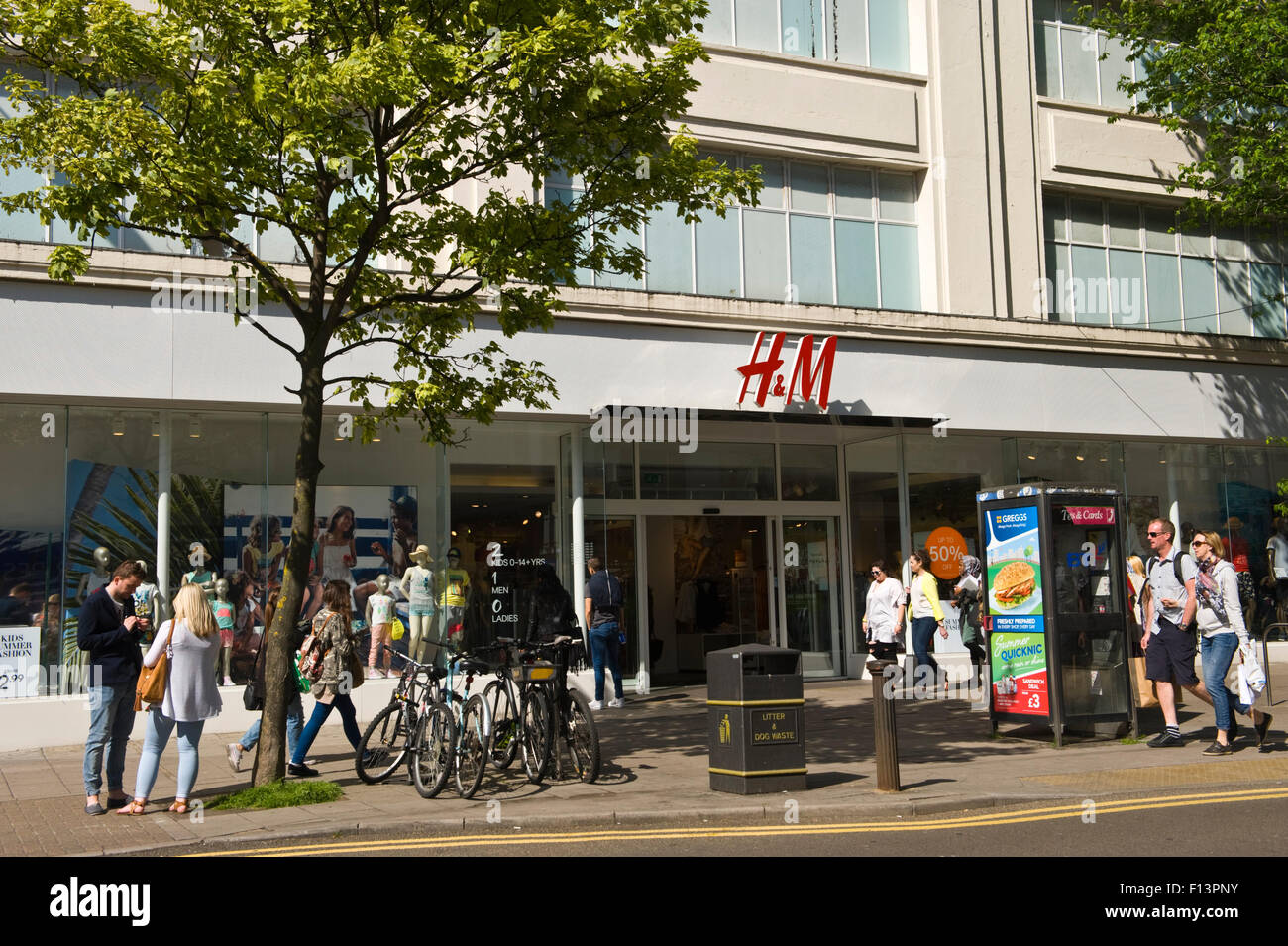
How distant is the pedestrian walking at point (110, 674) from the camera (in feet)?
29.9

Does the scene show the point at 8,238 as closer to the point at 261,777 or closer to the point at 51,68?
the point at 51,68

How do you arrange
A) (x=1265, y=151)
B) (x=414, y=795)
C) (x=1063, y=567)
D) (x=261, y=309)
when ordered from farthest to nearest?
(x=1265, y=151), (x=261, y=309), (x=1063, y=567), (x=414, y=795)

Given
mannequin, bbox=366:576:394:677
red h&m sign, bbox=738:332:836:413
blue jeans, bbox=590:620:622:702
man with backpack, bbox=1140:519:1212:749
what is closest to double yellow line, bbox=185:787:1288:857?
man with backpack, bbox=1140:519:1212:749

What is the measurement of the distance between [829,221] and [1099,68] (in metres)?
6.42

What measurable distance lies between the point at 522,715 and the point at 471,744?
1.85 ft

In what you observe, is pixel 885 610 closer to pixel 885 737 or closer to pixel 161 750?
pixel 885 737

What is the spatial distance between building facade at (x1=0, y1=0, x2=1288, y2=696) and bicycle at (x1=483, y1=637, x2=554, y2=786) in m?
5.52

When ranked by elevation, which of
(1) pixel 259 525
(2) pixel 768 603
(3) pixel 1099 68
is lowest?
(2) pixel 768 603

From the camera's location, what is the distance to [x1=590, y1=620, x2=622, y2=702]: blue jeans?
15.0 m

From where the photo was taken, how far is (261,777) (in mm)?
9500

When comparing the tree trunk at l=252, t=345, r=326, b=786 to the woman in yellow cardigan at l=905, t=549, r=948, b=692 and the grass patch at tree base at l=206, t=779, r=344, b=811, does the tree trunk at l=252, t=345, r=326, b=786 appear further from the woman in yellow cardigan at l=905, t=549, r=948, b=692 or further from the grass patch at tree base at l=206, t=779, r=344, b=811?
the woman in yellow cardigan at l=905, t=549, r=948, b=692

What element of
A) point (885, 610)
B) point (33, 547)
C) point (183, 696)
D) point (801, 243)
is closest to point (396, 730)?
point (183, 696)

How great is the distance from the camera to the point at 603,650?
14984 millimetres
